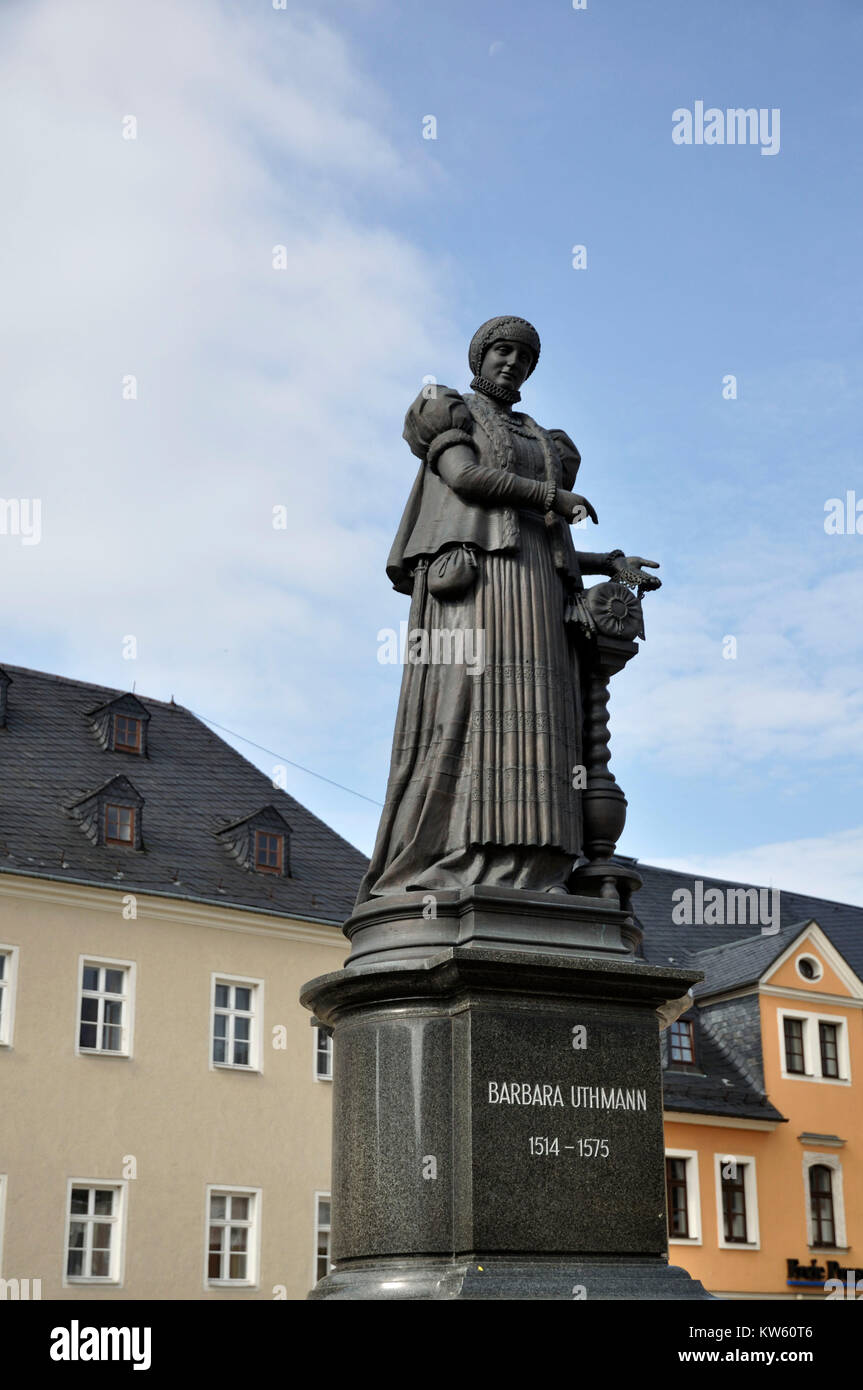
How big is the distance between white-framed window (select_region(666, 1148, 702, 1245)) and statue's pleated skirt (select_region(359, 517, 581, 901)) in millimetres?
25193

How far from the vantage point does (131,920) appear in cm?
3019

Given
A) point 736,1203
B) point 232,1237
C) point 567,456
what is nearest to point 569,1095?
point 567,456

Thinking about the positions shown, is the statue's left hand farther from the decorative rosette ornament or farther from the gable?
the gable

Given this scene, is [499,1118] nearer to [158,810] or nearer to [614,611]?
[614,611]

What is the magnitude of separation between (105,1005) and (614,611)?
2267 cm

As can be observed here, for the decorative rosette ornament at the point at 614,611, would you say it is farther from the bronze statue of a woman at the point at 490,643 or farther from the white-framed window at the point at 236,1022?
the white-framed window at the point at 236,1022

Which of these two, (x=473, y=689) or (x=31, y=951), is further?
(x=31, y=951)

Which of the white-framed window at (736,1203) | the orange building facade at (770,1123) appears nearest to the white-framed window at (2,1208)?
the orange building facade at (770,1123)

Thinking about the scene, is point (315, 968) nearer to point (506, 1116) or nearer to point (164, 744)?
point (164, 744)

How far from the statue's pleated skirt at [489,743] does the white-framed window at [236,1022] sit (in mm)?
23121

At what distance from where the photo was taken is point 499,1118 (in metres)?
6.94

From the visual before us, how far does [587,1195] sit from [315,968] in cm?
2550

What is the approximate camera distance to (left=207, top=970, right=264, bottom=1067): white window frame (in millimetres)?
30375
